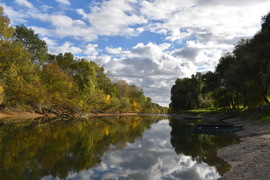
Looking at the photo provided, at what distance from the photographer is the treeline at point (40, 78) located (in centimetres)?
3231

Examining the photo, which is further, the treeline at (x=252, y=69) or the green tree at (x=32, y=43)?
the green tree at (x=32, y=43)

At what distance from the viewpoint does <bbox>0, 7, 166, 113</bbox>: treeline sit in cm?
3231

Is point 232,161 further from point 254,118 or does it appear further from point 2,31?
point 2,31

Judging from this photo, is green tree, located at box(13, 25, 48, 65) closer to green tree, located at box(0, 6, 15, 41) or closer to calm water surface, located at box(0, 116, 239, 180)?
green tree, located at box(0, 6, 15, 41)

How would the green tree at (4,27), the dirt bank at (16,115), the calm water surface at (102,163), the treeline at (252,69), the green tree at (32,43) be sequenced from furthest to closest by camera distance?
the green tree at (32,43) → the dirt bank at (16,115) → the treeline at (252,69) → the green tree at (4,27) → the calm water surface at (102,163)

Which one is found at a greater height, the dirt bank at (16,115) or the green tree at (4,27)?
the green tree at (4,27)

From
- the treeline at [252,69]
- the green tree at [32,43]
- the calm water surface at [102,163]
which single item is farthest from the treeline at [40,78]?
the treeline at [252,69]

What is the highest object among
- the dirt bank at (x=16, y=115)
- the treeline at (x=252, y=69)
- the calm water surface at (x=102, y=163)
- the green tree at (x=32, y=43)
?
the green tree at (x=32, y=43)

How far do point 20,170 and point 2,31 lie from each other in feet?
85.9

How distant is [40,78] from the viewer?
2237 inches

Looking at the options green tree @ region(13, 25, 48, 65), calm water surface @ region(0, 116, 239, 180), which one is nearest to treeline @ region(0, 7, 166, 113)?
green tree @ region(13, 25, 48, 65)

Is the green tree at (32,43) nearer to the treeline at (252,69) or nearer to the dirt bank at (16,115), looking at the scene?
the dirt bank at (16,115)

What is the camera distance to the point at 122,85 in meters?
135

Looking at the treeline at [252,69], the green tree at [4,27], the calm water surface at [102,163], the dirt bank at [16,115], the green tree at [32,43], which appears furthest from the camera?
the green tree at [32,43]
